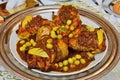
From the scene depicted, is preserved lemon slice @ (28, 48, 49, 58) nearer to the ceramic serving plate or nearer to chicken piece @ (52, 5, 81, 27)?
the ceramic serving plate

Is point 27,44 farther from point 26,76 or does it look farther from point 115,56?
point 115,56

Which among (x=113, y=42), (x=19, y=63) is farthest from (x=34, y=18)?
(x=113, y=42)

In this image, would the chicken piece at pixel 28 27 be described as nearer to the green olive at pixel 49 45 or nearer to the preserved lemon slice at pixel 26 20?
the preserved lemon slice at pixel 26 20

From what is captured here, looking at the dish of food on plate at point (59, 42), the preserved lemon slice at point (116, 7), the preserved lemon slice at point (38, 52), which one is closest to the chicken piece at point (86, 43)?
the dish of food on plate at point (59, 42)

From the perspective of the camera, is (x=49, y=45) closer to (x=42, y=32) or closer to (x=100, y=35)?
(x=42, y=32)

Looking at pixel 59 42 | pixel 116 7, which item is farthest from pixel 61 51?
pixel 116 7

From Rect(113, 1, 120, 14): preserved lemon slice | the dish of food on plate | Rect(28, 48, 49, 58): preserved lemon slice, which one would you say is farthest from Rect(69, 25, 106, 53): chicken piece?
Rect(113, 1, 120, 14): preserved lemon slice
